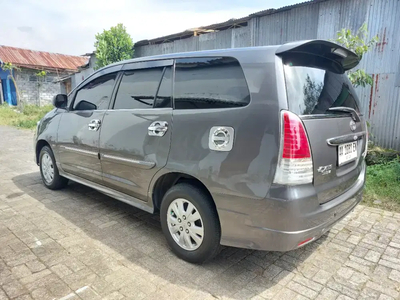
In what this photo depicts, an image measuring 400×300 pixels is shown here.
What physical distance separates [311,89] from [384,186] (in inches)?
119

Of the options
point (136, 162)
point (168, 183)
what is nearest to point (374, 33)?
point (168, 183)

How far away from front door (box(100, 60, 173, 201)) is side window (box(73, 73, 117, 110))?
20cm

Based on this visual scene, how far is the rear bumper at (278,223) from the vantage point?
6.06 feet

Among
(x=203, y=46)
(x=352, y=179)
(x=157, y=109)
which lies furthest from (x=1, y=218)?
(x=203, y=46)

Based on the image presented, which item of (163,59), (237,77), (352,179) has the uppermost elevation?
(163,59)

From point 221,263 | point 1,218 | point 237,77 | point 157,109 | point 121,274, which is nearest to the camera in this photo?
point 237,77

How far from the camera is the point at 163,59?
273cm

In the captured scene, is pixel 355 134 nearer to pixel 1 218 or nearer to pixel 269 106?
pixel 269 106

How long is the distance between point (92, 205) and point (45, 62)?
73.3ft

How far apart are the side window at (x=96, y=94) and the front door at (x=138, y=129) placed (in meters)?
0.20

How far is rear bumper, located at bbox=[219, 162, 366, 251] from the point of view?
6.06 ft

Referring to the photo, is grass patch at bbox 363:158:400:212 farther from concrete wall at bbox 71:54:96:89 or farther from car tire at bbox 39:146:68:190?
concrete wall at bbox 71:54:96:89

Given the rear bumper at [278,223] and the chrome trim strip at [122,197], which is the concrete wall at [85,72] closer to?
the chrome trim strip at [122,197]

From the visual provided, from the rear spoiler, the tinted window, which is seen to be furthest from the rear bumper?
the tinted window
